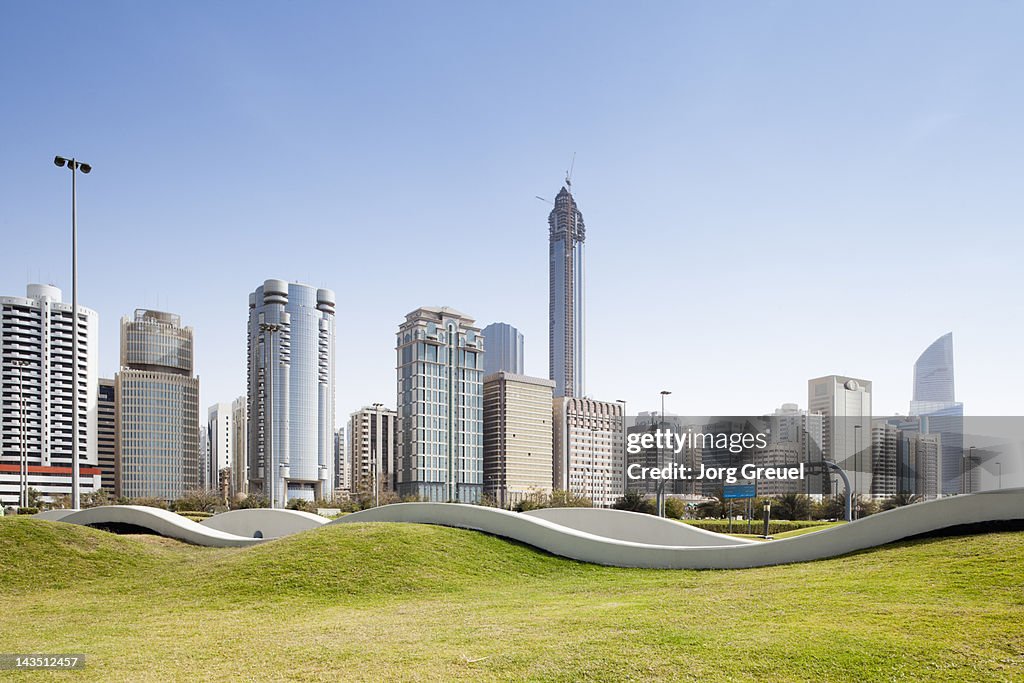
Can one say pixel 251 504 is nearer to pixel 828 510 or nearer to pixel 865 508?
pixel 828 510

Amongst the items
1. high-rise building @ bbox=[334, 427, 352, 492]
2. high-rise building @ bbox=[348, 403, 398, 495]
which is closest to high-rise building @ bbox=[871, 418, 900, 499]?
high-rise building @ bbox=[348, 403, 398, 495]

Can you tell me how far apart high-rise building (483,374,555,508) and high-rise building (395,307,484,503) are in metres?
5.73

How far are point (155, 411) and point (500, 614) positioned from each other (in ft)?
450

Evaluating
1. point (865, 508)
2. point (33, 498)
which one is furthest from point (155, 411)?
point (865, 508)

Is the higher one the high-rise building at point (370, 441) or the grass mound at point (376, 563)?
the grass mound at point (376, 563)

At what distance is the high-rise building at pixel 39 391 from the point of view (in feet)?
365

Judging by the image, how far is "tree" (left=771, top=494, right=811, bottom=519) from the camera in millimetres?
42812

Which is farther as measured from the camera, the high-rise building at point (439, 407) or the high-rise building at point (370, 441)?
the high-rise building at point (370, 441)

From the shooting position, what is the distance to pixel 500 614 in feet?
34.3

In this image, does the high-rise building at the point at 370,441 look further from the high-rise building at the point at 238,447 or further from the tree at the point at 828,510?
the tree at the point at 828,510

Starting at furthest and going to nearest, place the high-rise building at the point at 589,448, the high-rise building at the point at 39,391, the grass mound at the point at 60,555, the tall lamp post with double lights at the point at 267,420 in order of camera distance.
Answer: the high-rise building at the point at 589,448, the tall lamp post with double lights at the point at 267,420, the high-rise building at the point at 39,391, the grass mound at the point at 60,555

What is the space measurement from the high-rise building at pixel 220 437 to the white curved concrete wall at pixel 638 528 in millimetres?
185422

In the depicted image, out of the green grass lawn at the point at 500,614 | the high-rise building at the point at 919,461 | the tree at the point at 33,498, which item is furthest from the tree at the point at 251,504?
the high-rise building at the point at 919,461

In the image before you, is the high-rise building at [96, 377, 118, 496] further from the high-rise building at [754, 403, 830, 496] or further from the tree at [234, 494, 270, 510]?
the high-rise building at [754, 403, 830, 496]
